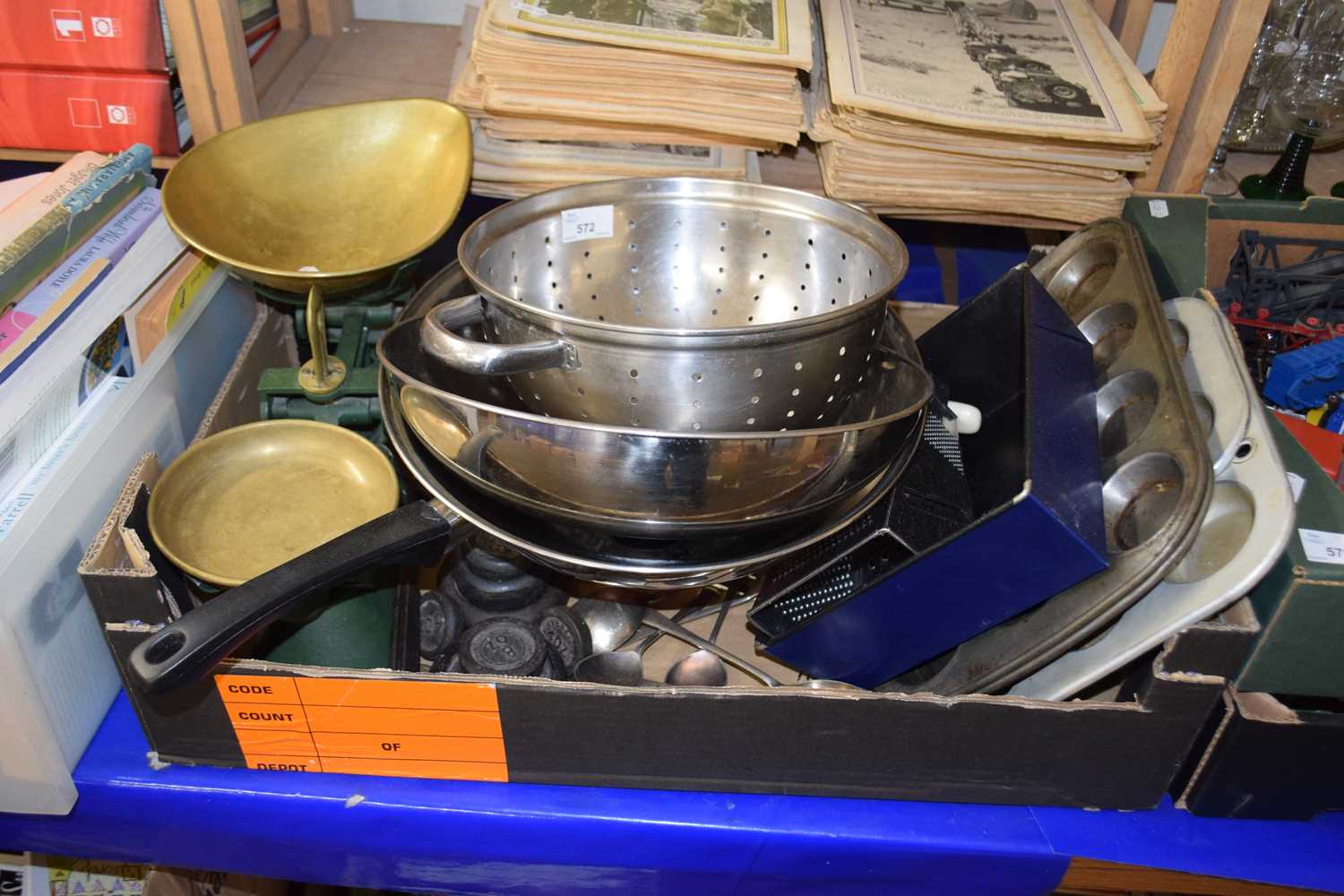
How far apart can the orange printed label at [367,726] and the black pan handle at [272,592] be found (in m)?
0.07

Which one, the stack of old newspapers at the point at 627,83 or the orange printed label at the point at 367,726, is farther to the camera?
the stack of old newspapers at the point at 627,83

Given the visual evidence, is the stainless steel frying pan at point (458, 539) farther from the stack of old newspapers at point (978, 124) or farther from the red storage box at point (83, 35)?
the red storage box at point (83, 35)

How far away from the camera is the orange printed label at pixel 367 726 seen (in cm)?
57

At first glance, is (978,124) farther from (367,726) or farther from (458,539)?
(367,726)

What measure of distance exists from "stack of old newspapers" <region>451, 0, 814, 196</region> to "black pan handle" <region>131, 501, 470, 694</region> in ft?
1.24

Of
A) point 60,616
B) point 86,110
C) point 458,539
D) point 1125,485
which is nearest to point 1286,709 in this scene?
point 1125,485

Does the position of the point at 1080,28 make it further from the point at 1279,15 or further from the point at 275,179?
the point at 275,179

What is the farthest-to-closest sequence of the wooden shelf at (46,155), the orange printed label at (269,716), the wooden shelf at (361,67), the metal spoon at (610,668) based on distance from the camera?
the wooden shelf at (361,67) < the wooden shelf at (46,155) < the metal spoon at (610,668) < the orange printed label at (269,716)

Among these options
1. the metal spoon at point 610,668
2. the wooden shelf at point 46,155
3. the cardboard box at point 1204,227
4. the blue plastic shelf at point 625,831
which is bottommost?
the blue plastic shelf at point 625,831

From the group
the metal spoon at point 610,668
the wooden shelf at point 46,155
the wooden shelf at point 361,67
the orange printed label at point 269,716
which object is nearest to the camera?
the orange printed label at point 269,716

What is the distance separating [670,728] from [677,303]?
32 cm

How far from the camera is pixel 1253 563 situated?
523 millimetres

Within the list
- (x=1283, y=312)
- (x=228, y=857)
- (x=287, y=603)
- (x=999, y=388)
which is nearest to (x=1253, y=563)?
(x=999, y=388)

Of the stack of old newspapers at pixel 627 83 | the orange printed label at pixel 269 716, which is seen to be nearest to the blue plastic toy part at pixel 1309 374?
the stack of old newspapers at pixel 627 83
